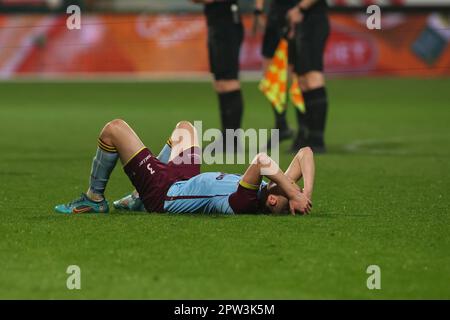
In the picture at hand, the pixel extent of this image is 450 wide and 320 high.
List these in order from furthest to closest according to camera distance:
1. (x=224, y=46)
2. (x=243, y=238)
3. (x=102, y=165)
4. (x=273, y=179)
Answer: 1. (x=224, y=46)
2. (x=102, y=165)
3. (x=273, y=179)
4. (x=243, y=238)

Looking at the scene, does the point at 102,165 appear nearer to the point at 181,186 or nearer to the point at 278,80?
the point at 181,186

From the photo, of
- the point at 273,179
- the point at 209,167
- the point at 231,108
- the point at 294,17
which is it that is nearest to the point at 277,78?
the point at 231,108

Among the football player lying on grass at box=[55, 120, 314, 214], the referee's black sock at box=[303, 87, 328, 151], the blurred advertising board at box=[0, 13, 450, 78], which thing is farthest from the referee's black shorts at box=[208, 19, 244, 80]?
the blurred advertising board at box=[0, 13, 450, 78]

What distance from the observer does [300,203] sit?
7859 mm

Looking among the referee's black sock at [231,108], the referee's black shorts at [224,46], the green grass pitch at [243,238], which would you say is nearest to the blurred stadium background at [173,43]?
the green grass pitch at [243,238]

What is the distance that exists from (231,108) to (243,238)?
6.20m

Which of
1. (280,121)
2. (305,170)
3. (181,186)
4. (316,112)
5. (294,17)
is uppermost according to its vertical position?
(294,17)

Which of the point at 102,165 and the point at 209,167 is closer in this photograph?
the point at 102,165

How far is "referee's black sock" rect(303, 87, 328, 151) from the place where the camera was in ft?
42.4

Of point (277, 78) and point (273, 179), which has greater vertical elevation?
point (273, 179)

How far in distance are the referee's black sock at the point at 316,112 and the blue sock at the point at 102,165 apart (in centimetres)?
511
